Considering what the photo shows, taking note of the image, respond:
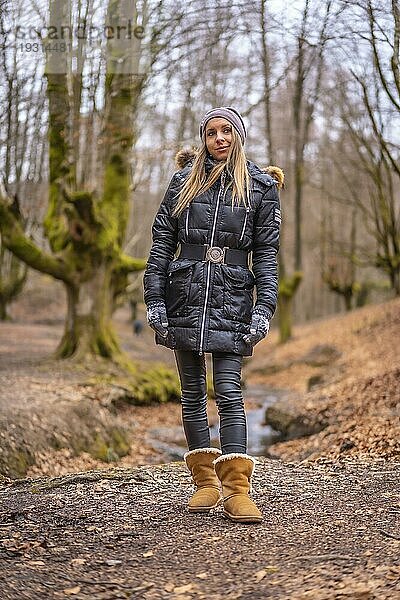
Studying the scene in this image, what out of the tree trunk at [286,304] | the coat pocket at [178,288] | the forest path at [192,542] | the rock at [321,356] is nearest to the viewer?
the forest path at [192,542]

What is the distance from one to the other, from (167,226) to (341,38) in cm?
477

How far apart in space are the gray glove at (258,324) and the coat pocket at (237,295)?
0.10 metres

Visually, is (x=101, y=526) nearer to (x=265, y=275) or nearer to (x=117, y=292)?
(x=265, y=275)

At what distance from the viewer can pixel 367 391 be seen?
10.9 meters

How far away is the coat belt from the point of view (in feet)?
14.9

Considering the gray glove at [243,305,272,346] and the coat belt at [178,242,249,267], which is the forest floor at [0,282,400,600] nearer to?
the gray glove at [243,305,272,346]

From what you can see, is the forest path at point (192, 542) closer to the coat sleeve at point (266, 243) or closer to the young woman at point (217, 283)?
the young woman at point (217, 283)

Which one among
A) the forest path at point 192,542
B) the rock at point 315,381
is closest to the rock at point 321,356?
the rock at point 315,381

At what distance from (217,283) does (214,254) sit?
0.63ft

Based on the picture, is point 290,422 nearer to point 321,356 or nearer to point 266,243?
point 266,243

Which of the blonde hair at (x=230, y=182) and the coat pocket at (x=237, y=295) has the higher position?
the blonde hair at (x=230, y=182)

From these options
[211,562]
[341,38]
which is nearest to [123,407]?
[341,38]

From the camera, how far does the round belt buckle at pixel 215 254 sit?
454 centimetres

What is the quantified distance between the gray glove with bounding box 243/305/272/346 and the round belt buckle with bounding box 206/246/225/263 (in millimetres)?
387
